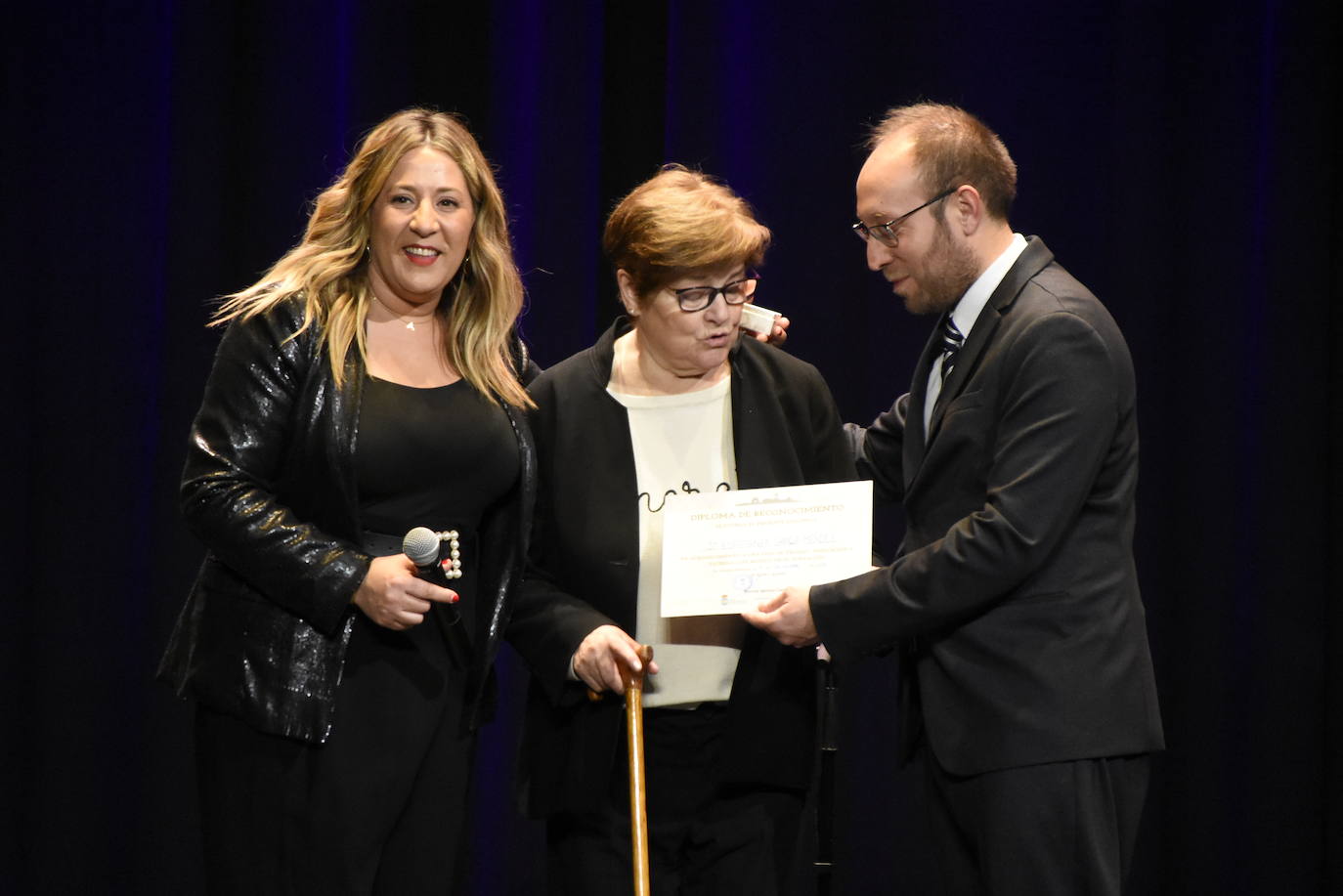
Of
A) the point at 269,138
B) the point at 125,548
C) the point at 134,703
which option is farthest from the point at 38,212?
the point at 134,703

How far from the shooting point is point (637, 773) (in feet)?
6.91

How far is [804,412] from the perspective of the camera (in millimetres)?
2336

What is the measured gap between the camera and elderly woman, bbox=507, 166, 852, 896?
7.16ft

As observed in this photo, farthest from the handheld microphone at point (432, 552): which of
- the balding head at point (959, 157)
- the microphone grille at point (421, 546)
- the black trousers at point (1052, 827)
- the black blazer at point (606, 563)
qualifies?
the balding head at point (959, 157)

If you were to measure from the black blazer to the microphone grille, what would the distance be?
29 cm

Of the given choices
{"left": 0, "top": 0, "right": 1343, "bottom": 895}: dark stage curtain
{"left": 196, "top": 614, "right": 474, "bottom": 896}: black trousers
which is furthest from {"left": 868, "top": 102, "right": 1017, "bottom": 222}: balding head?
{"left": 0, "top": 0, "right": 1343, "bottom": 895}: dark stage curtain

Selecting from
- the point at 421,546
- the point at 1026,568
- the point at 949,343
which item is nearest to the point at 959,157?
the point at 949,343

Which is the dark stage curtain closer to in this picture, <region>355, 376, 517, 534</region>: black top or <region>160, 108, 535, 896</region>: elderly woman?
<region>160, 108, 535, 896</region>: elderly woman

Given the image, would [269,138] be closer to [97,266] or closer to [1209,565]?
[97,266]

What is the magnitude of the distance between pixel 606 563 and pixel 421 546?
1.16ft

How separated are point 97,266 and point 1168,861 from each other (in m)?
3.14

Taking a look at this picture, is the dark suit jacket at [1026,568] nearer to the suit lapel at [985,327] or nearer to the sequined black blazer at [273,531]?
the suit lapel at [985,327]

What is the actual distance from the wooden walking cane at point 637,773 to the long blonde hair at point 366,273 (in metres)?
0.49

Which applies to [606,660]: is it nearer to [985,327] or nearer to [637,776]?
[637,776]
